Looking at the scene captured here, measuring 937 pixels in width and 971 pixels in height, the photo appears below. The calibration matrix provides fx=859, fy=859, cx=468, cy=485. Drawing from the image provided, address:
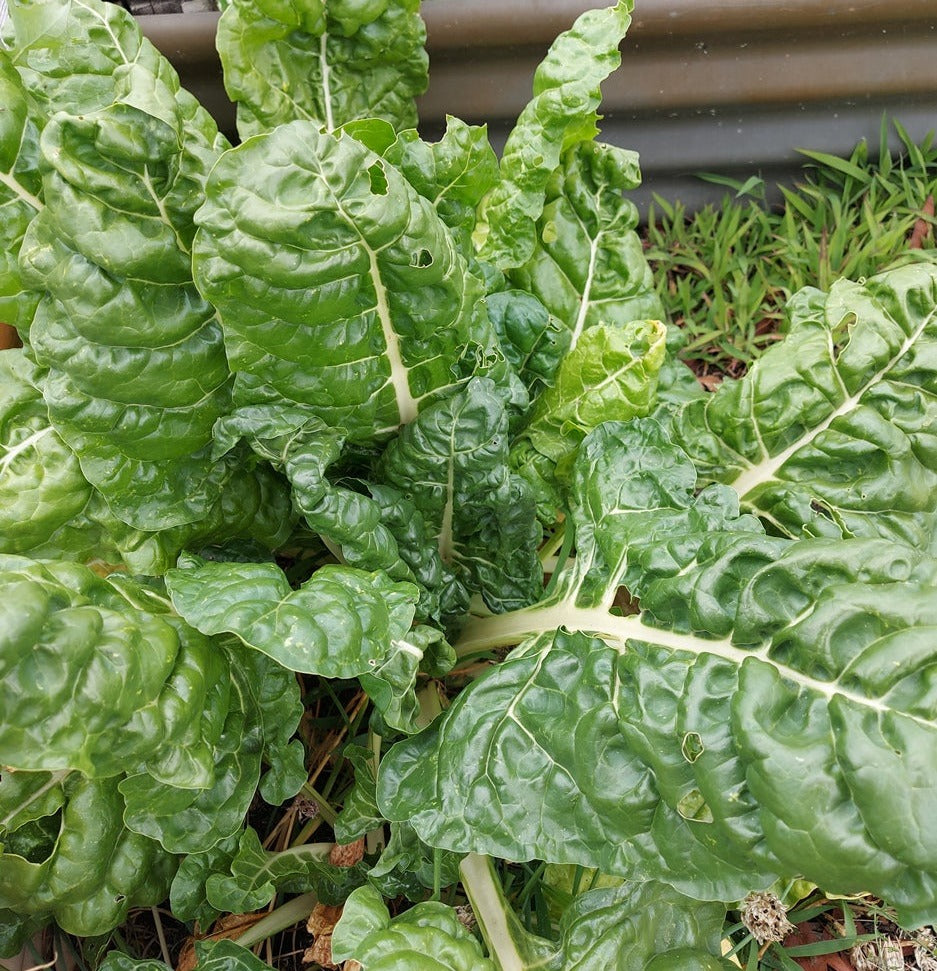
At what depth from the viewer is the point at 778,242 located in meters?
2.36

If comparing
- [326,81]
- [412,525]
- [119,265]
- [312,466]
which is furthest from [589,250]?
[119,265]

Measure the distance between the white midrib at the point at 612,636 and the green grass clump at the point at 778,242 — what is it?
1054 millimetres

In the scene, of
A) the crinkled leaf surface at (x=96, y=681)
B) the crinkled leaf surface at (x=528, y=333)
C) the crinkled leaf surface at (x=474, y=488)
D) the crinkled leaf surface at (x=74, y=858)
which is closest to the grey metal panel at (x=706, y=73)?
the crinkled leaf surface at (x=528, y=333)

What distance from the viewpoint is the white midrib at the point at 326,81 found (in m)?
1.58

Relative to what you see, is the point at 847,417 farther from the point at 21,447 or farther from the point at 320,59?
the point at 21,447

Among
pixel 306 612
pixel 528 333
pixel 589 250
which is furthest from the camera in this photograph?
pixel 589 250

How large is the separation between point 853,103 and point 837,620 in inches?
72.7

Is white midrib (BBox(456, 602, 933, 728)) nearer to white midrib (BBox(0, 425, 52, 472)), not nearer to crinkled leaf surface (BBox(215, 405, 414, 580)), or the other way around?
crinkled leaf surface (BBox(215, 405, 414, 580))

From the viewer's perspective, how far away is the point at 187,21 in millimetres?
1962

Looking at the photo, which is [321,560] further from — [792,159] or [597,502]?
[792,159]

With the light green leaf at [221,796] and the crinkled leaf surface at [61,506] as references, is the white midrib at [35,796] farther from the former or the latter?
the crinkled leaf surface at [61,506]

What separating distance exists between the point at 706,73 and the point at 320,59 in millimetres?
1099

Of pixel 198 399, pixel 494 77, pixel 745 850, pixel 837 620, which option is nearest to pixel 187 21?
pixel 494 77

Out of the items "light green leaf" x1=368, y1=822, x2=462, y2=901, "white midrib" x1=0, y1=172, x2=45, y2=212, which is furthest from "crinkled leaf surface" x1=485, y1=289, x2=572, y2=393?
"light green leaf" x1=368, y1=822, x2=462, y2=901
